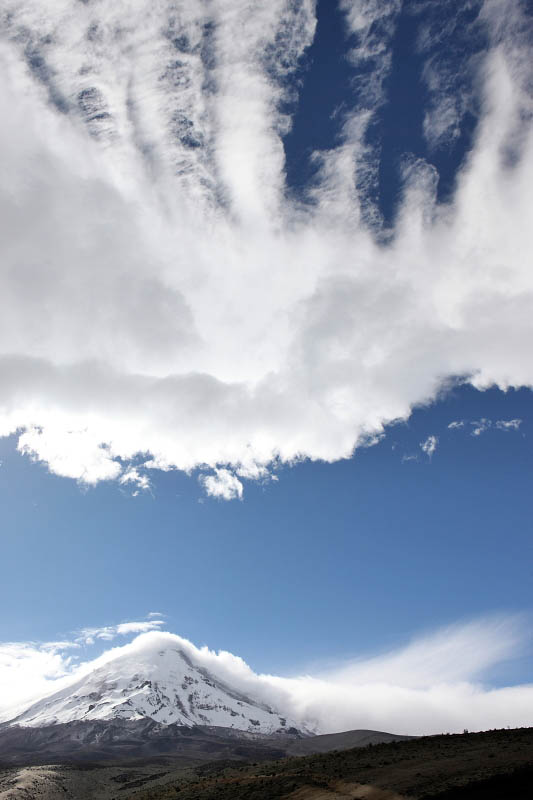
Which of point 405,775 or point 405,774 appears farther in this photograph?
point 405,774

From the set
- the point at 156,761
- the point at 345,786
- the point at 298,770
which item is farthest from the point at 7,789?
the point at 156,761

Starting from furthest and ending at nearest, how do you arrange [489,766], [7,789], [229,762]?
[229,762] < [7,789] < [489,766]

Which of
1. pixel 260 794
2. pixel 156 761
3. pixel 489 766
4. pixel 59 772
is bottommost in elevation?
pixel 156 761

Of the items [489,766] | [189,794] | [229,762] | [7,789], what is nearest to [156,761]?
[229,762]

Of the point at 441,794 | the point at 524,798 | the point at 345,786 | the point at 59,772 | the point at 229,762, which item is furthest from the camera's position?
the point at 229,762

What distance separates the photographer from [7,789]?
2721 inches

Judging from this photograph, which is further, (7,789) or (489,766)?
(7,789)

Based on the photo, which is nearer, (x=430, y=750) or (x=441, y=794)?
(x=441, y=794)

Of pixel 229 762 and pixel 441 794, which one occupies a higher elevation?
pixel 441 794

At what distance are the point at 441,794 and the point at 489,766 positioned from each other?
675 cm

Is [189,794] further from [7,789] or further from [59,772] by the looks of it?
[59,772]

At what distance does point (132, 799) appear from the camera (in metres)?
57.3

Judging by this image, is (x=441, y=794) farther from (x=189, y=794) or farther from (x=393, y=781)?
(x=189, y=794)

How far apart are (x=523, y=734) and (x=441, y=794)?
62.6 feet
